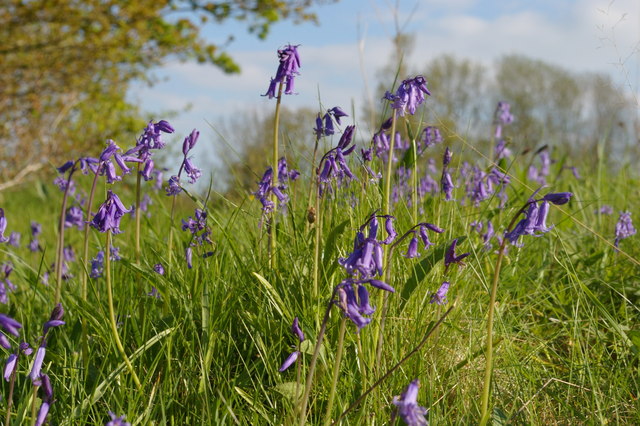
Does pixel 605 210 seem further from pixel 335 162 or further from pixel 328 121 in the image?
pixel 335 162

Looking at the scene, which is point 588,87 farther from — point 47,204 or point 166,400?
point 166,400

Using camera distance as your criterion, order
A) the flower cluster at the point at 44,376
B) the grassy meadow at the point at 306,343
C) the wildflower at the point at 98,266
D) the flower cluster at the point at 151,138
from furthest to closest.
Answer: the wildflower at the point at 98,266 < the flower cluster at the point at 151,138 < the grassy meadow at the point at 306,343 < the flower cluster at the point at 44,376

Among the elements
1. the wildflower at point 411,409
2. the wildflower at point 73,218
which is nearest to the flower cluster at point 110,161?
the wildflower at point 411,409

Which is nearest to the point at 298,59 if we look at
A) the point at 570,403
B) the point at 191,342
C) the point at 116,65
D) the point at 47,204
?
the point at 191,342

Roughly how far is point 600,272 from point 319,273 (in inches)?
58.8

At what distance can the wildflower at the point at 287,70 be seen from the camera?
8.11 feet

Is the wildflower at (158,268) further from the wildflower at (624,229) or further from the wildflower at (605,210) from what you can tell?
the wildflower at (605,210)

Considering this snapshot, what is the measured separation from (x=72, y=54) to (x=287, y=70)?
8441 mm

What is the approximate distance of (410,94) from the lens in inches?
88.4

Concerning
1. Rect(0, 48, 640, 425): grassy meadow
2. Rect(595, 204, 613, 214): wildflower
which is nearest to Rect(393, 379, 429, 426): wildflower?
Rect(0, 48, 640, 425): grassy meadow

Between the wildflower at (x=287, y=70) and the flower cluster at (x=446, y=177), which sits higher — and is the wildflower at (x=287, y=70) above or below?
above

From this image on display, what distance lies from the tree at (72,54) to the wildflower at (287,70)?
7281 mm

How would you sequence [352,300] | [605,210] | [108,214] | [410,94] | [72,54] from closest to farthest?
[352,300]
[108,214]
[410,94]
[605,210]
[72,54]

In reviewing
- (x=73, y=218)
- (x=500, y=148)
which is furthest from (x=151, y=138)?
(x=500, y=148)
